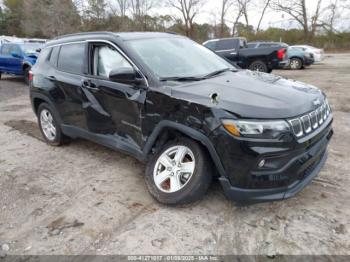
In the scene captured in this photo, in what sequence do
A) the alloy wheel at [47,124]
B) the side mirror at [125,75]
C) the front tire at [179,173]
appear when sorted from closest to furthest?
the front tire at [179,173], the side mirror at [125,75], the alloy wheel at [47,124]

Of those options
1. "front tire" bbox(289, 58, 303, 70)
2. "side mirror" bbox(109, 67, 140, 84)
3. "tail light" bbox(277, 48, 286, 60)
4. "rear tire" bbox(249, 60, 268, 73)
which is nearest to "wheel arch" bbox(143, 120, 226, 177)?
"side mirror" bbox(109, 67, 140, 84)

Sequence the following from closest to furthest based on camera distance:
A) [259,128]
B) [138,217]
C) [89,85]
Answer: [259,128], [138,217], [89,85]

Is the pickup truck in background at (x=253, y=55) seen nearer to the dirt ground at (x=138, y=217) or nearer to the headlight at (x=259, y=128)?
the dirt ground at (x=138, y=217)

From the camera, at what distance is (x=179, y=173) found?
301cm

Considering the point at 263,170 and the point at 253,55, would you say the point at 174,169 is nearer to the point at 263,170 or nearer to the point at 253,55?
the point at 263,170

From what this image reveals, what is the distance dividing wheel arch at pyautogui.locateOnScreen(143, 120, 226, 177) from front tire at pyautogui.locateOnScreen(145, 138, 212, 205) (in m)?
0.10

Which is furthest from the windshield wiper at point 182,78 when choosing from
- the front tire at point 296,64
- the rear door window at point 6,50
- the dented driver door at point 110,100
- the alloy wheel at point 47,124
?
the front tire at point 296,64

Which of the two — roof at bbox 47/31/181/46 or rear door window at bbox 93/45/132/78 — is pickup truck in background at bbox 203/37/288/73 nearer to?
roof at bbox 47/31/181/46

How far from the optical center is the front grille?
99.5 inches

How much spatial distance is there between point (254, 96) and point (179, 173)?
1066 mm

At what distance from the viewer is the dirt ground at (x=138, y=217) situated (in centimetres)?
253

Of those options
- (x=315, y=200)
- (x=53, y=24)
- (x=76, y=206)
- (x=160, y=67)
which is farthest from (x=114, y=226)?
(x=53, y=24)

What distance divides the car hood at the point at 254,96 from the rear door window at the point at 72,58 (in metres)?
1.70

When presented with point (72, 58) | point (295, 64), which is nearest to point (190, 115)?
point (72, 58)
